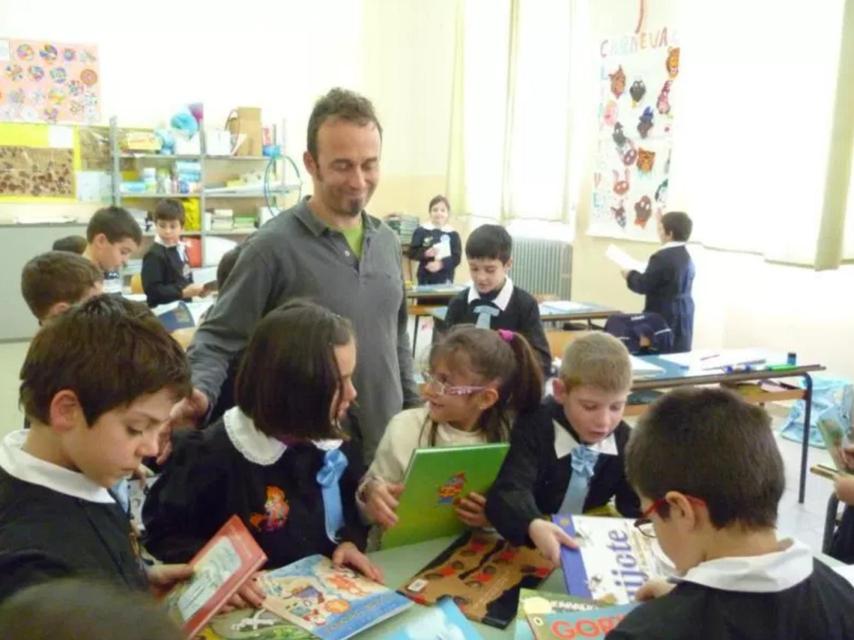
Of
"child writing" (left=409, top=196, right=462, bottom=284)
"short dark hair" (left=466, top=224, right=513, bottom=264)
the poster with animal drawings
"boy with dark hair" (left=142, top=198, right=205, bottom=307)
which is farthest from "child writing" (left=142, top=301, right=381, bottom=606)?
"child writing" (left=409, top=196, right=462, bottom=284)

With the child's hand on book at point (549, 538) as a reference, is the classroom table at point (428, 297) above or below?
below

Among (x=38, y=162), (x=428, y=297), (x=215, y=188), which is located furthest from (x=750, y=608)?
(x=38, y=162)

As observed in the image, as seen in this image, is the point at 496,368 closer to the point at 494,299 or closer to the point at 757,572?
the point at 757,572

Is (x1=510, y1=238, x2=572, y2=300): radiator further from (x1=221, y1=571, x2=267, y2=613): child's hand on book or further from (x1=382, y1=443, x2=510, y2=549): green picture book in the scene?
(x1=221, y1=571, x2=267, y2=613): child's hand on book

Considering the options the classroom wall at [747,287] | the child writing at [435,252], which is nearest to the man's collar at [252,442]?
the classroom wall at [747,287]

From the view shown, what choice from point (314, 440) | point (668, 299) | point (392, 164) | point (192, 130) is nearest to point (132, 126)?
point (192, 130)

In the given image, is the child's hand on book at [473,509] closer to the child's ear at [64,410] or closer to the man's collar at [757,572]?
the man's collar at [757,572]

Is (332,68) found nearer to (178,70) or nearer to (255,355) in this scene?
(178,70)

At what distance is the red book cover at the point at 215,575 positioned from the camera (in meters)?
1.20

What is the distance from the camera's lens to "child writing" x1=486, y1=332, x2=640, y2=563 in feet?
5.76

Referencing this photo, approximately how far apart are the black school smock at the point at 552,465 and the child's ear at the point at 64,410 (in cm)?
88

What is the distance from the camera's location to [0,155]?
6.84m

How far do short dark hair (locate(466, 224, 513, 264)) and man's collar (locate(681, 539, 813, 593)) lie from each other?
2.58 m

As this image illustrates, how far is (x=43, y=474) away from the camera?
1.05m
